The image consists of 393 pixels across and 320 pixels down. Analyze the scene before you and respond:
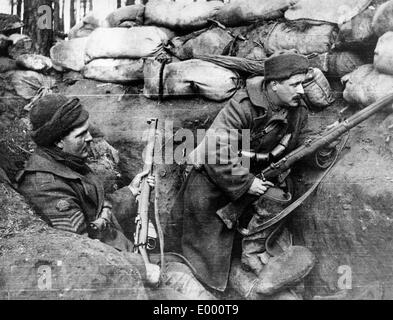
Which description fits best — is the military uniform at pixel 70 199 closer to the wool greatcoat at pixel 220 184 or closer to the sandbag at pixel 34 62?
the wool greatcoat at pixel 220 184

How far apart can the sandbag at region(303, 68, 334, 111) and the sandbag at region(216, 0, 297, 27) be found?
1.81 ft

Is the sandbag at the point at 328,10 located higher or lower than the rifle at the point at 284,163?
higher

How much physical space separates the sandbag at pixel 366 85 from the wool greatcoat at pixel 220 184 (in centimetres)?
34

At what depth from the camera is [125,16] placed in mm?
5391

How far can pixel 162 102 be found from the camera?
17.3 ft

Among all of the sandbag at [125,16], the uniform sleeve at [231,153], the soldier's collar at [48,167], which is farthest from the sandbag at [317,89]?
the soldier's collar at [48,167]

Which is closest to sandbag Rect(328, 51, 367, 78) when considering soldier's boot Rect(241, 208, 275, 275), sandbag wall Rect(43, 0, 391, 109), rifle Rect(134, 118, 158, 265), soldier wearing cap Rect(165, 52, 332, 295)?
sandbag wall Rect(43, 0, 391, 109)

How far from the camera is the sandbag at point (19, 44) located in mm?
5500

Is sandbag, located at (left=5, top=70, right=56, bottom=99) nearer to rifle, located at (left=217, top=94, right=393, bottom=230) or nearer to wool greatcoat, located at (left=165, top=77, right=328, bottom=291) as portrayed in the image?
wool greatcoat, located at (left=165, top=77, right=328, bottom=291)

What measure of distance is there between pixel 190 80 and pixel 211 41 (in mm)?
339

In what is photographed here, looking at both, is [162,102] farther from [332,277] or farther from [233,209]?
[332,277]

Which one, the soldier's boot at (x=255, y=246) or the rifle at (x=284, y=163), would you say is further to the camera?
the soldier's boot at (x=255, y=246)

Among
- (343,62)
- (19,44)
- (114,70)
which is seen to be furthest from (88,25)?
(343,62)
